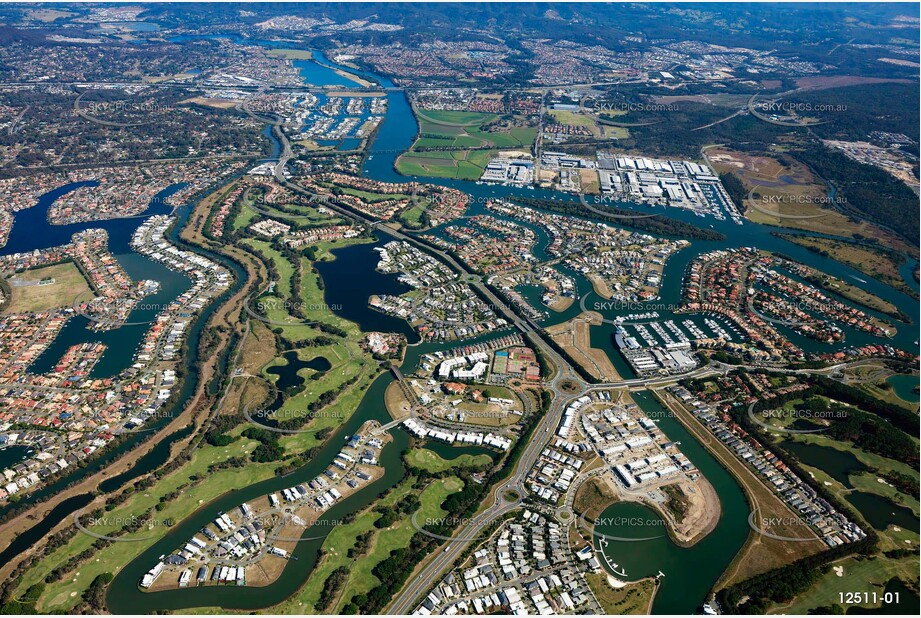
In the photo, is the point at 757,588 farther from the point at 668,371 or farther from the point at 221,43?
the point at 221,43

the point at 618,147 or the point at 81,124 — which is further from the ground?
the point at 618,147

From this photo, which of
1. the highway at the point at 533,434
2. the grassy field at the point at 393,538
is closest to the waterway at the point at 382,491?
the grassy field at the point at 393,538

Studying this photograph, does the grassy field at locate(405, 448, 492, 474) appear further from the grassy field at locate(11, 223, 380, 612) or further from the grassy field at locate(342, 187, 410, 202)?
the grassy field at locate(342, 187, 410, 202)

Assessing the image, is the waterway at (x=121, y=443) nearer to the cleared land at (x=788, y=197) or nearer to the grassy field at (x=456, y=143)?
the grassy field at (x=456, y=143)

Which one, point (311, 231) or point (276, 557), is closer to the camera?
point (276, 557)

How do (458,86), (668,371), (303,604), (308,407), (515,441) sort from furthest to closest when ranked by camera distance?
(458,86) → (668,371) → (308,407) → (515,441) → (303,604)

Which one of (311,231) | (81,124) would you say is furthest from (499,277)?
(81,124)

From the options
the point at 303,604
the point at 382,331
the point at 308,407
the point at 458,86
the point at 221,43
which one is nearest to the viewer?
the point at 303,604
